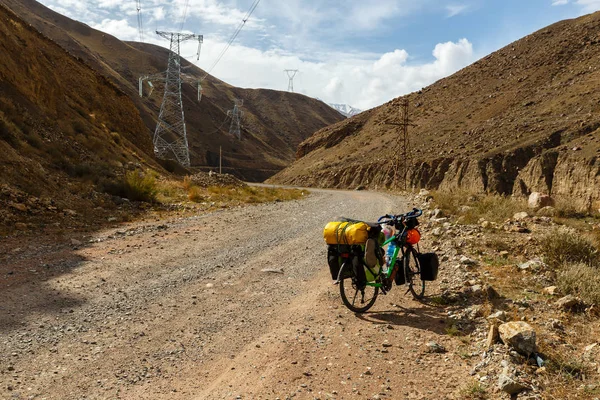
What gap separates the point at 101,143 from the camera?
19891mm

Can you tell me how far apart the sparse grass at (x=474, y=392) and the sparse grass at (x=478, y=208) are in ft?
28.3

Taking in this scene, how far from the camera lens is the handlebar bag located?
561 centimetres

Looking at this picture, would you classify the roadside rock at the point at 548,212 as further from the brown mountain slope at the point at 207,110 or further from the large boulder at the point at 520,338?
the brown mountain slope at the point at 207,110

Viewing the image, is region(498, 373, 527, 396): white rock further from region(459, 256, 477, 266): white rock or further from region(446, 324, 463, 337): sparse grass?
region(459, 256, 477, 266): white rock

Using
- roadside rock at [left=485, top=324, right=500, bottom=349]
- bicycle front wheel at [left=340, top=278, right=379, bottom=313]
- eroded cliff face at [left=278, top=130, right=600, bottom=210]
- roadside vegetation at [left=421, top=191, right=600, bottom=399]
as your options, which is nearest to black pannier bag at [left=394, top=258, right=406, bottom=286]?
bicycle front wheel at [left=340, top=278, right=379, bottom=313]

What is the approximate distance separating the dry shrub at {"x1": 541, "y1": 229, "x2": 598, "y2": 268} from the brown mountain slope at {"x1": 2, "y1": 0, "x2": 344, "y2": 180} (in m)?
81.2

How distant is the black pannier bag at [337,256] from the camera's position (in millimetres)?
5805

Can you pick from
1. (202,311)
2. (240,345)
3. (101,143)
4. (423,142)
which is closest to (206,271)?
(202,311)

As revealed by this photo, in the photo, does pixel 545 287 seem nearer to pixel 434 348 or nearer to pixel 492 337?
pixel 492 337

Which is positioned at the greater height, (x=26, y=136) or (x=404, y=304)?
(x=26, y=136)

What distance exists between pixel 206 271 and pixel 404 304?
3.76 metres

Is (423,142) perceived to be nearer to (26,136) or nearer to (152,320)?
(26,136)

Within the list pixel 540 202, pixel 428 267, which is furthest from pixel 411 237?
pixel 540 202

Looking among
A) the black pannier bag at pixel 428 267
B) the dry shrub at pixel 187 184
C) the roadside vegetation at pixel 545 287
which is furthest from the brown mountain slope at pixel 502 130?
the black pannier bag at pixel 428 267
